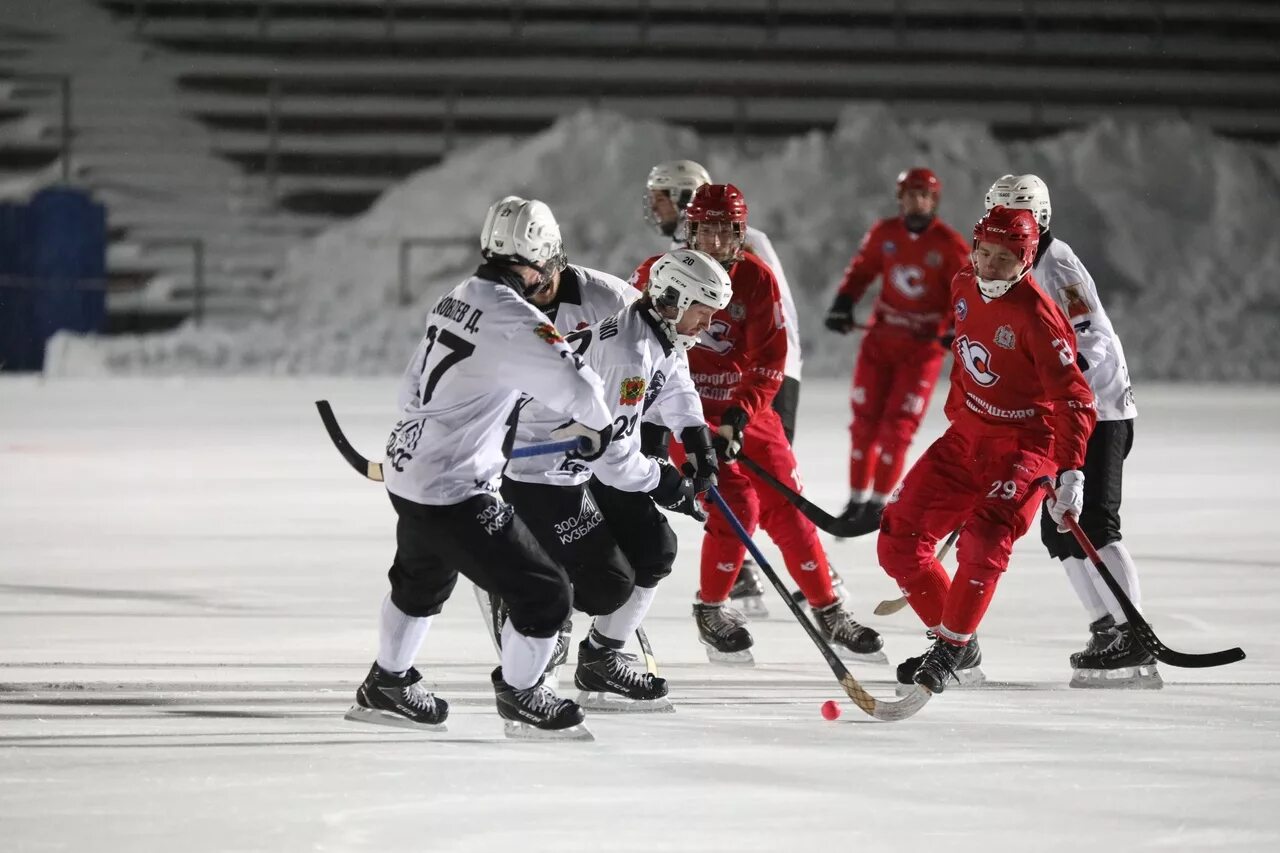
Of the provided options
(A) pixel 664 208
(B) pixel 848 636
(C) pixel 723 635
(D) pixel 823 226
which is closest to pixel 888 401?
(A) pixel 664 208

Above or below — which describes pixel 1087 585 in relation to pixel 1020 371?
below

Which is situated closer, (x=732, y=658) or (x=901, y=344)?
(x=732, y=658)

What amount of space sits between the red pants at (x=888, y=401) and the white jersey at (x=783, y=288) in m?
1.73

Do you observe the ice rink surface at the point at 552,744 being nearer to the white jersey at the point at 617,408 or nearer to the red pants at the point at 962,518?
the red pants at the point at 962,518

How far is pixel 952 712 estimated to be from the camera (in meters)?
4.67

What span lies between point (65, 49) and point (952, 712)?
59.2ft

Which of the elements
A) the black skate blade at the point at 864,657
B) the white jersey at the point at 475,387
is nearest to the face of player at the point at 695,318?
the white jersey at the point at 475,387

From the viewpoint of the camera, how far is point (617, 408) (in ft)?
15.1

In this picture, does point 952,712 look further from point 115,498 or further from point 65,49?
point 65,49

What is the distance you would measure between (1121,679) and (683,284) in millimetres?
1496

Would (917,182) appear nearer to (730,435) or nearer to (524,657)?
(730,435)

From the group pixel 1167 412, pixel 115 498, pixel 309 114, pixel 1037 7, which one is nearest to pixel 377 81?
pixel 309 114

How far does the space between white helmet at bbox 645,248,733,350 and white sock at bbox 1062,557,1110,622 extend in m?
1.22

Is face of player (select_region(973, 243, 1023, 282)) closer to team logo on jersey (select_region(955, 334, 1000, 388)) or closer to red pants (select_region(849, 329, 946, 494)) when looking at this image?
team logo on jersey (select_region(955, 334, 1000, 388))
